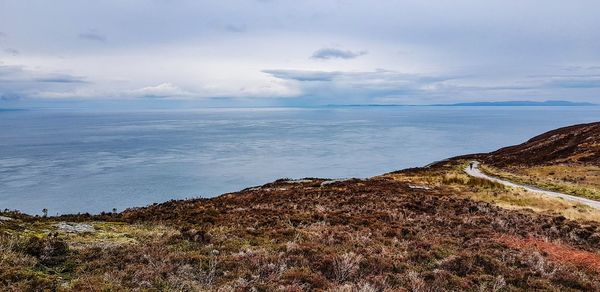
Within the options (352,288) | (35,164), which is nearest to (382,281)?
(352,288)

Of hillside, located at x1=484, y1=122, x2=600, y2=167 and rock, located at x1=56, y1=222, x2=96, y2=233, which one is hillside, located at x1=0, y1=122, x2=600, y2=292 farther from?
hillside, located at x1=484, y1=122, x2=600, y2=167

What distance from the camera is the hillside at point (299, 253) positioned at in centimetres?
927

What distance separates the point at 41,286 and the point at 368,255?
25.3ft

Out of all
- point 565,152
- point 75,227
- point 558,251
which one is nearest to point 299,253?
point 75,227

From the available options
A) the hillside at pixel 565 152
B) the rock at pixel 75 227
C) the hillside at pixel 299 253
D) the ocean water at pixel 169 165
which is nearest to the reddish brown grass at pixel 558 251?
the hillside at pixel 299 253

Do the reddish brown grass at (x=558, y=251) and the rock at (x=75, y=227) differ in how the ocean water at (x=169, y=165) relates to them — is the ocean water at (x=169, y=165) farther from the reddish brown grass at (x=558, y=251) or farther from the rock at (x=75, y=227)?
the reddish brown grass at (x=558, y=251)

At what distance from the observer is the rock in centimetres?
1371

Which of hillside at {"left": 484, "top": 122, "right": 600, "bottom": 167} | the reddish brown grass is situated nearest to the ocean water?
hillside at {"left": 484, "top": 122, "right": 600, "bottom": 167}

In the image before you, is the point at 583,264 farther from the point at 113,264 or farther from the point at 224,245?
the point at 113,264

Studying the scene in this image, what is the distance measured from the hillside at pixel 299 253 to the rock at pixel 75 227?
3 cm

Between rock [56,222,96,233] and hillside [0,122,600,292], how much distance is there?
0.03 m

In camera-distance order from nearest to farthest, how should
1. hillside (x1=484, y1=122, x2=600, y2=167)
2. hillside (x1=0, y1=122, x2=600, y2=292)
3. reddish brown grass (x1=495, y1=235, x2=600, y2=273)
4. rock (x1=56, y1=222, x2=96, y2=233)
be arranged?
hillside (x1=0, y1=122, x2=600, y2=292)
reddish brown grass (x1=495, y1=235, x2=600, y2=273)
rock (x1=56, y1=222, x2=96, y2=233)
hillside (x1=484, y1=122, x2=600, y2=167)

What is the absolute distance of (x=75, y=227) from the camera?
1421 cm

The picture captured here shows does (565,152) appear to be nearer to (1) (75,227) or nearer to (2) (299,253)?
(2) (299,253)
